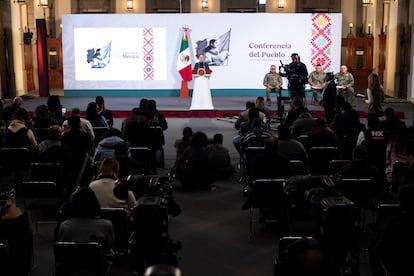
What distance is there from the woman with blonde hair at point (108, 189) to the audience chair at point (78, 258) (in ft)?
4.63

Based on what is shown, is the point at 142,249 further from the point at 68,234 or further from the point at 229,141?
the point at 229,141

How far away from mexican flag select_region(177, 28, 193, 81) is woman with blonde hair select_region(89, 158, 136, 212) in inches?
612

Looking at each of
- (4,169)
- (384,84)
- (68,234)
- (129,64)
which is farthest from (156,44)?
(68,234)

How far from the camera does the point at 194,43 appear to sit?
21234 mm

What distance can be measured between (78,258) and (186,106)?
561 inches

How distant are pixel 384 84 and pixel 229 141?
40.8ft

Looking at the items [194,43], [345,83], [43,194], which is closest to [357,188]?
[43,194]

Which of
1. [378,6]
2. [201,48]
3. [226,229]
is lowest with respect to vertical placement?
[226,229]

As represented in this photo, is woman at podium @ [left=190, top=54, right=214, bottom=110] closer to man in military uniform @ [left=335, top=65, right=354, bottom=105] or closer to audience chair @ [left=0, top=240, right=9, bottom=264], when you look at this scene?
man in military uniform @ [left=335, top=65, right=354, bottom=105]

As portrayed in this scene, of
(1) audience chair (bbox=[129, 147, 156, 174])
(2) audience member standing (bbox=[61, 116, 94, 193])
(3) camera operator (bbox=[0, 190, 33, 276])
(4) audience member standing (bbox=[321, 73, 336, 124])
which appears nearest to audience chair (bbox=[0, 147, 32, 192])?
(2) audience member standing (bbox=[61, 116, 94, 193])

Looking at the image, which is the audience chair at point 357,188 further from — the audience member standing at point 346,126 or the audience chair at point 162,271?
the audience chair at point 162,271

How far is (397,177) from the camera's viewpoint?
256 inches

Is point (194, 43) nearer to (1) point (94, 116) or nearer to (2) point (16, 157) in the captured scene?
(1) point (94, 116)

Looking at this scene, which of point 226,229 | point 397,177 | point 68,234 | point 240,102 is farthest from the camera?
point 240,102
